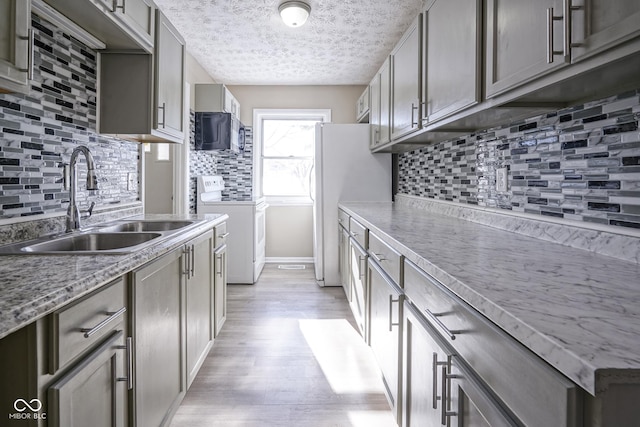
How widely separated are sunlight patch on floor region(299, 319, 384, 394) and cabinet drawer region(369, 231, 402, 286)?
665 millimetres

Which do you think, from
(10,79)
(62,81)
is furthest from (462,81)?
(62,81)

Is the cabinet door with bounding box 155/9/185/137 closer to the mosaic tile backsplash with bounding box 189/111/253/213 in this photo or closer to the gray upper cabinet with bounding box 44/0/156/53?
the gray upper cabinet with bounding box 44/0/156/53

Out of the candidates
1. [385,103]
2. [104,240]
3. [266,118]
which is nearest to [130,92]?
[104,240]

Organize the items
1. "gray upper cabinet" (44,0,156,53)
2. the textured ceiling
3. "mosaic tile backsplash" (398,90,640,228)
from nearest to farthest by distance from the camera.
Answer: "mosaic tile backsplash" (398,90,640,228) < "gray upper cabinet" (44,0,156,53) < the textured ceiling

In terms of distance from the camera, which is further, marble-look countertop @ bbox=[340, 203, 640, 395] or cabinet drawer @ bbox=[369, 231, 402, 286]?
cabinet drawer @ bbox=[369, 231, 402, 286]

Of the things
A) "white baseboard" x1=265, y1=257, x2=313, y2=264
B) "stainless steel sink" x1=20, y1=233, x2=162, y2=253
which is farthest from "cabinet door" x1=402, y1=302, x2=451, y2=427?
"white baseboard" x1=265, y1=257, x2=313, y2=264

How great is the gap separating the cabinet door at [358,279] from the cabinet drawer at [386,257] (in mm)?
249

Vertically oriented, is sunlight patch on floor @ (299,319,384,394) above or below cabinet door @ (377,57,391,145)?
below

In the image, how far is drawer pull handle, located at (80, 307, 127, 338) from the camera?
0.95 meters

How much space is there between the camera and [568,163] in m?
1.37

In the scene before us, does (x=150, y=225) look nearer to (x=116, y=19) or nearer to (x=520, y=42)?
(x=116, y=19)

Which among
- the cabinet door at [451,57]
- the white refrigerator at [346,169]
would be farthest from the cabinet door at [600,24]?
the white refrigerator at [346,169]

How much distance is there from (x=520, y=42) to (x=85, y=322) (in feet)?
4.77

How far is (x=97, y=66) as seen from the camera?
198 centimetres
